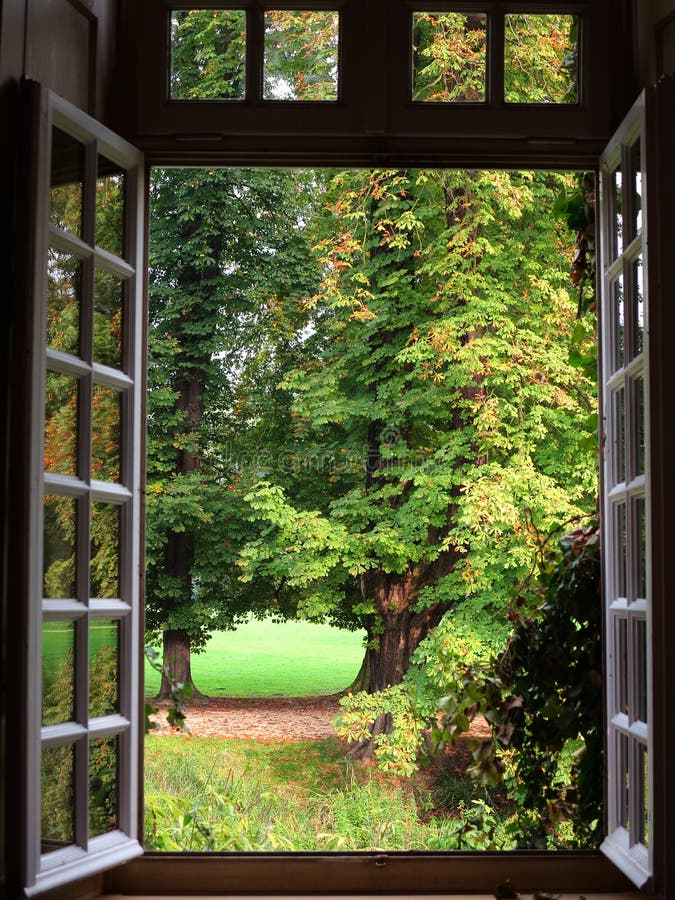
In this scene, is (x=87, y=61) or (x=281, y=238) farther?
(x=281, y=238)

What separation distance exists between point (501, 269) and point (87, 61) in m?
7.38

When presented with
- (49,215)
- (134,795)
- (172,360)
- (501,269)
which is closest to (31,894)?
(134,795)

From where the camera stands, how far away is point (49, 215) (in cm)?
192

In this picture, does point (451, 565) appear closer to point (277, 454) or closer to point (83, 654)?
point (277, 454)

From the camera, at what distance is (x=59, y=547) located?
6.43 feet

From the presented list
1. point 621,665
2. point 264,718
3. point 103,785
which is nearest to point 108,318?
point 103,785

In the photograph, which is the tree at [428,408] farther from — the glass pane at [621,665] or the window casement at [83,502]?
the window casement at [83,502]

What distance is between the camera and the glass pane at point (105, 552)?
82.6 inches

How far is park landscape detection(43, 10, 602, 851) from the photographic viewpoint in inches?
348

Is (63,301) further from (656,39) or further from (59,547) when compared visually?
(656,39)

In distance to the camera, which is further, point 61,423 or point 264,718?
point 264,718

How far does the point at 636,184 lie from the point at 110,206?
1172mm

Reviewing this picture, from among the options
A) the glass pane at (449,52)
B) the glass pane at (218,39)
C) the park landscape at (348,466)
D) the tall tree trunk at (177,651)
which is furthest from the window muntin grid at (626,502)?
the tall tree trunk at (177,651)

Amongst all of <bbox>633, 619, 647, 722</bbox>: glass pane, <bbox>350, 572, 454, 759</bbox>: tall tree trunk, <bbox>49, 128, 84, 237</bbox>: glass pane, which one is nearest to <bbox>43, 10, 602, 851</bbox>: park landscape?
<bbox>350, 572, 454, 759</bbox>: tall tree trunk
